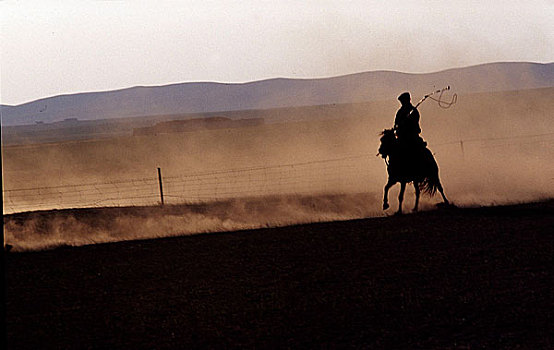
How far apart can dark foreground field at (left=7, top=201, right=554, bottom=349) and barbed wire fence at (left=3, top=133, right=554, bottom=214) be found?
373 inches

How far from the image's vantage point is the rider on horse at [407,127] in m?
16.1

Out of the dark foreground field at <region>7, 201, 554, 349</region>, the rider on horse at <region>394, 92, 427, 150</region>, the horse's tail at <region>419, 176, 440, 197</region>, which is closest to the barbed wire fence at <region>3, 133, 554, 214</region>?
the horse's tail at <region>419, 176, 440, 197</region>

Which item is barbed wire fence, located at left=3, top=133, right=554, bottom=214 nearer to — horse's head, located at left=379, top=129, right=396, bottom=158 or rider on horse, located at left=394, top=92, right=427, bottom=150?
horse's head, located at left=379, top=129, right=396, bottom=158

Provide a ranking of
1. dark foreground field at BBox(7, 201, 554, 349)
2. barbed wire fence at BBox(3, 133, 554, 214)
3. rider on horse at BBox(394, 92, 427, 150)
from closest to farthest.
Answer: dark foreground field at BBox(7, 201, 554, 349), rider on horse at BBox(394, 92, 427, 150), barbed wire fence at BBox(3, 133, 554, 214)

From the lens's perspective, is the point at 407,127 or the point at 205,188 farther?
the point at 205,188

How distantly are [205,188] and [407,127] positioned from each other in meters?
14.1

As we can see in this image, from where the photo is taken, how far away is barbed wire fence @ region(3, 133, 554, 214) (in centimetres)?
2543

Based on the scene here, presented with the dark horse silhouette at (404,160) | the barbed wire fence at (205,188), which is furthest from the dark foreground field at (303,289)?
the barbed wire fence at (205,188)

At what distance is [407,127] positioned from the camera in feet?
53.1

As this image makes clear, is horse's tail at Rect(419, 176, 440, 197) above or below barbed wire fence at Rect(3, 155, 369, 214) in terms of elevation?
above

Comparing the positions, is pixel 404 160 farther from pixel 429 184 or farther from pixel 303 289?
pixel 303 289

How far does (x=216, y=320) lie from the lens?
916 centimetres

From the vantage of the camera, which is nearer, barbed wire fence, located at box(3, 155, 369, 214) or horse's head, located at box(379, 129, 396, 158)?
horse's head, located at box(379, 129, 396, 158)

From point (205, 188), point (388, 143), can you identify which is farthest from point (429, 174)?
point (205, 188)
